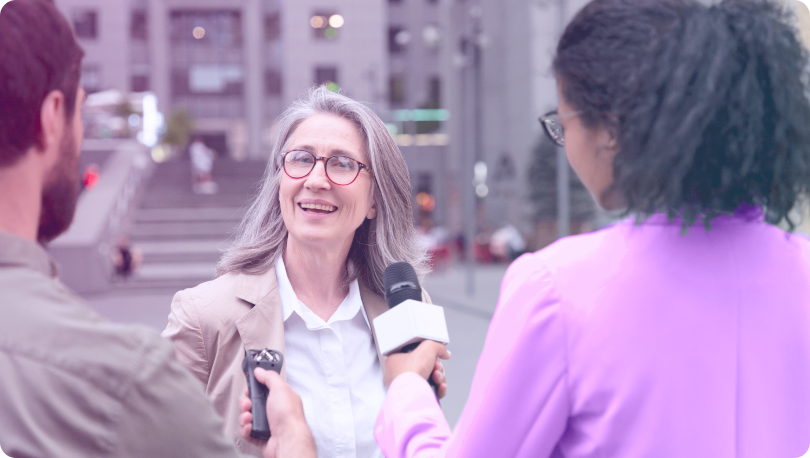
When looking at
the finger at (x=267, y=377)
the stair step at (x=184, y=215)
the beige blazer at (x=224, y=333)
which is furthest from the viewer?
the stair step at (x=184, y=215)

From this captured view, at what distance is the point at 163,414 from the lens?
3.53ft

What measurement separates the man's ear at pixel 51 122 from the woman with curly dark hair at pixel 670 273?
757 mm

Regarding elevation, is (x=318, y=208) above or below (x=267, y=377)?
above

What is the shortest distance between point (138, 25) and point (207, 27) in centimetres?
409

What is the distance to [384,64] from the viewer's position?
46375 mm

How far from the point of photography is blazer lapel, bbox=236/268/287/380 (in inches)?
92.5

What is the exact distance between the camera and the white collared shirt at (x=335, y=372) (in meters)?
2.37

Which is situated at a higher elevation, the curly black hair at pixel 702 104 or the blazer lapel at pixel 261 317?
the curly black hair at pixel 702 104

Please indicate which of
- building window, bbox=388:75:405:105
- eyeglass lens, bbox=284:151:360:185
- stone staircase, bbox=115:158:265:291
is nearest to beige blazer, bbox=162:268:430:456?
eyeglass lens, bbox=284:151:360:185

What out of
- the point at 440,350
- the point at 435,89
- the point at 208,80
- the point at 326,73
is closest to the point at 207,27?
the point at 208,80

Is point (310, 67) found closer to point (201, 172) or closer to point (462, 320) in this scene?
point (201, 172)

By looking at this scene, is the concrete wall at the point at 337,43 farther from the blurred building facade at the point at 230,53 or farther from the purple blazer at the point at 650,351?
the purple blazer at the point at 650,351

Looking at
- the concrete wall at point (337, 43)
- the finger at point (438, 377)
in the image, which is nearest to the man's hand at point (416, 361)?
the finger at point (438, 377)

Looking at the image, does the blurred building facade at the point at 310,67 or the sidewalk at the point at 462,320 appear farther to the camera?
the blurred building facade at the point at 310,67
